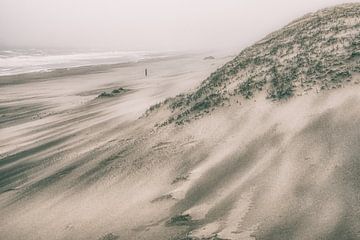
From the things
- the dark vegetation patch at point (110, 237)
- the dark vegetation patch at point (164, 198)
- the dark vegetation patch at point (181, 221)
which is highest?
the dark vegetation patch at point (164, 198)

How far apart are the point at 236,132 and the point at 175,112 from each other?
2772mm

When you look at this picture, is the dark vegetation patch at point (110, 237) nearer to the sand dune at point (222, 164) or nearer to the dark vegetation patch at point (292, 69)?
the sand dune at point (222, 164)

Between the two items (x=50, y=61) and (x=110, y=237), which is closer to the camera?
(x=110, y=237)

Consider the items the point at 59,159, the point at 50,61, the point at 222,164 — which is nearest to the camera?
the point at 222,164

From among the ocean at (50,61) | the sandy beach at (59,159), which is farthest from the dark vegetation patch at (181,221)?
the ocean at (50,61)

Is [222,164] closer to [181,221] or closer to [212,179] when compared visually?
[212,179]

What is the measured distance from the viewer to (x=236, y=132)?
7.78 m

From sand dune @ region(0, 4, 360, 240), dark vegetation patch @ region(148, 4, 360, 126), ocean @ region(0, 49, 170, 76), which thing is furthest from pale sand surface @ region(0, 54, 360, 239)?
ocean @ region(0, 49, 170, 76)

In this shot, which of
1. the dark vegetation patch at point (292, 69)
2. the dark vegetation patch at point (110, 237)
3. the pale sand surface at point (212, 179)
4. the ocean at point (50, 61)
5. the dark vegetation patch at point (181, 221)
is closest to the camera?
the pale sand surface at point (212, 179)

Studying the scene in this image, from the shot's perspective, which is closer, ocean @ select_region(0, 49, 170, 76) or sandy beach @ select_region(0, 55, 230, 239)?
sandy beach @ select_region(0, 55, 230, 239)

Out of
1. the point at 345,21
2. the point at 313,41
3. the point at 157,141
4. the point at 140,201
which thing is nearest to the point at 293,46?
the point at 313,41

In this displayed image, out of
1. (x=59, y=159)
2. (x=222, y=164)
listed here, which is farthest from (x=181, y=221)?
(x=59, y=159)

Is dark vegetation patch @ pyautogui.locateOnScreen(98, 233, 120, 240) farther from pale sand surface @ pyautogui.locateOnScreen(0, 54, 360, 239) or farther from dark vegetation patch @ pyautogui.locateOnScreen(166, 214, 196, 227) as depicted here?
dark vegetation patch @ pyautogui.locateOnScreen(166, 214, 196, 227)

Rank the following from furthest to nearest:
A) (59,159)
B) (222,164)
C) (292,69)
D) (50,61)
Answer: (50,61) → (59,159) → (292,69) → (222,164)
